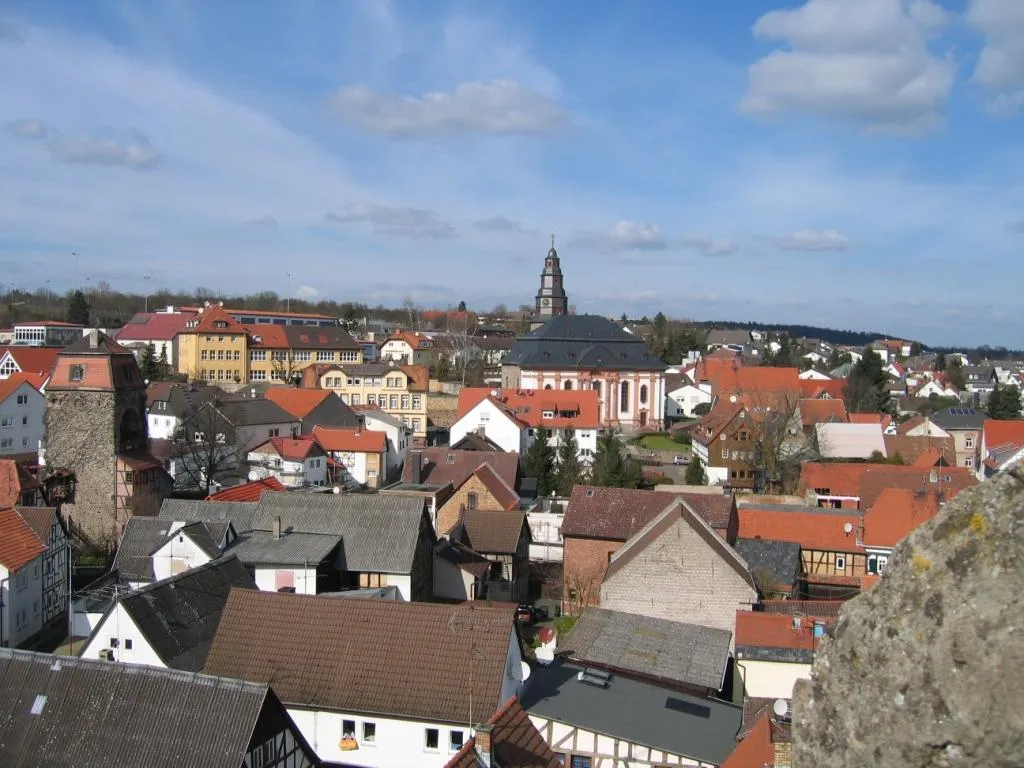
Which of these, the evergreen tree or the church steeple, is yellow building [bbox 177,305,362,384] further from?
the church steeple

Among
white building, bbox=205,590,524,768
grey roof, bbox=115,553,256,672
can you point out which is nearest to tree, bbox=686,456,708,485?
grey roof, bbox=115,553,256,672

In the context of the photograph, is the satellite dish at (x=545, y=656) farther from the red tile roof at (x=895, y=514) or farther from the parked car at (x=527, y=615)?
the red tile roof at (x=895, y=514)

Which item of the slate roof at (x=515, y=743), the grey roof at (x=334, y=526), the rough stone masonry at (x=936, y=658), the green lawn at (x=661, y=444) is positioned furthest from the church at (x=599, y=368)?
the rough stone masonry at (x=936, y=658)

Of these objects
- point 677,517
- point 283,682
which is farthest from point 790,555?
point 283,682

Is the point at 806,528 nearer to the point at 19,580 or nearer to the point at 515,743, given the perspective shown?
the point at 515,743

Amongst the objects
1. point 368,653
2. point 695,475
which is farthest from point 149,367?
point 368,653

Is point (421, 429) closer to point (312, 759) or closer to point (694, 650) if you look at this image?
point (694, 650)

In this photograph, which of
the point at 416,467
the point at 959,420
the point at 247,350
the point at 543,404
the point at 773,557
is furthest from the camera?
the point at 247,350
